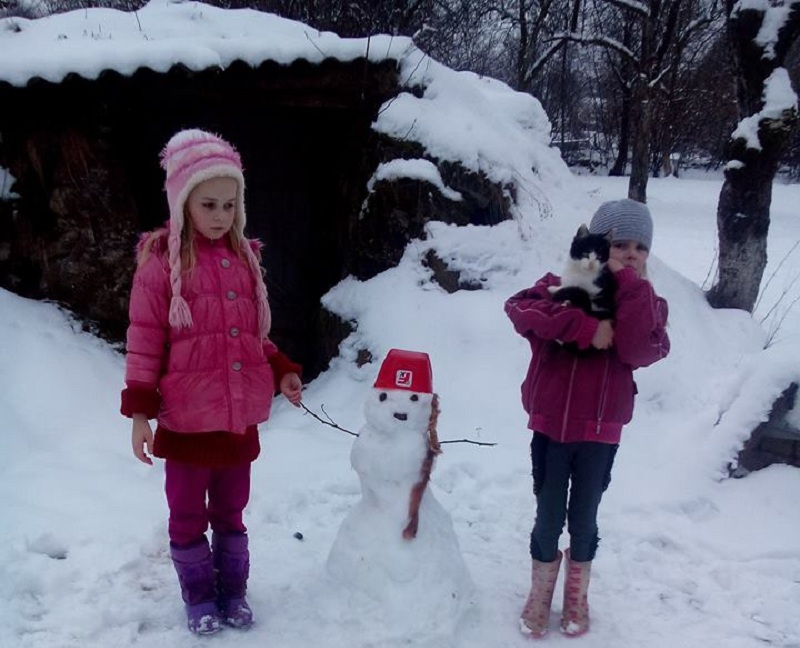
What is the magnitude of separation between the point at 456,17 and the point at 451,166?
10354mm

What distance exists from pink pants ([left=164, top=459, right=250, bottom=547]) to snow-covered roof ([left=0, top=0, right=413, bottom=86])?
316 centimetres

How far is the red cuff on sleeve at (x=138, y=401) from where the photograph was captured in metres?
2.17

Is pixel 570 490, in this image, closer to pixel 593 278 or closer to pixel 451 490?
pixel 593 278

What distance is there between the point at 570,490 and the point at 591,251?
83cm

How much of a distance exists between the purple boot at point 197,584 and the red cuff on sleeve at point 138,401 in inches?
19.7

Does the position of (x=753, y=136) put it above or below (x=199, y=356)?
above

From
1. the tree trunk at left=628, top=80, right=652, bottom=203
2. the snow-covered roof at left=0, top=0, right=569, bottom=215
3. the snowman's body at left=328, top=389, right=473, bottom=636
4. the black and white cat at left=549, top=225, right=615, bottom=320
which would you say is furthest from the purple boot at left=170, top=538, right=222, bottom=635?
the tree trunk at left=628, top=80, right=652, bottom=203

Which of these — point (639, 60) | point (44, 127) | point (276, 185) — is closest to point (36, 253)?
point (44, 127)

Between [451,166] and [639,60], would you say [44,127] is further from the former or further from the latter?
[639,60]

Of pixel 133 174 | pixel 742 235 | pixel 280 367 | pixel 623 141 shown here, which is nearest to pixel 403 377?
pixel 280 367

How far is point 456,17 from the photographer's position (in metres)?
14.2

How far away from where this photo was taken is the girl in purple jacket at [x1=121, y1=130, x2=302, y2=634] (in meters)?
2.24

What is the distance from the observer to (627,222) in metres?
2.33

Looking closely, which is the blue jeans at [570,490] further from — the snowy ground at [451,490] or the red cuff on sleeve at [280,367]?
the red cuff on sleeve at [280,367]
